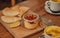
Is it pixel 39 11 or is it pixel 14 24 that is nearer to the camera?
pixel 14 24

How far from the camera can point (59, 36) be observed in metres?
0.75

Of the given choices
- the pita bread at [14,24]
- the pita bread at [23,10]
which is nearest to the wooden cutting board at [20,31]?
the pita bread at [14,24]

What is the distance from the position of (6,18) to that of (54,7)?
1.02 ft

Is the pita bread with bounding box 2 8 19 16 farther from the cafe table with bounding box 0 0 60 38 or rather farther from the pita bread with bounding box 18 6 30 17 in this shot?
the cafe table with bounding box 0 0 60 38

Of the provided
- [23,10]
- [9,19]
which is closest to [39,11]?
[23,10]

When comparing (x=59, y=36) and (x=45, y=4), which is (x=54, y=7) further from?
(x=59, y=36)

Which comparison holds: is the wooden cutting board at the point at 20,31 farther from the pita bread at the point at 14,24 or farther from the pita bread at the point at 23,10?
the pita bread at the point at 23,10

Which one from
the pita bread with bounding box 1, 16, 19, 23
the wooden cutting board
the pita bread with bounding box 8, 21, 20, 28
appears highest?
the pita bread with bounding box 1, 16, 19, 23

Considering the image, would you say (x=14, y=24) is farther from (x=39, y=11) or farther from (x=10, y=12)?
Answer: (x=39, y=11)

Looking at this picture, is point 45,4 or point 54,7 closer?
point 54,7

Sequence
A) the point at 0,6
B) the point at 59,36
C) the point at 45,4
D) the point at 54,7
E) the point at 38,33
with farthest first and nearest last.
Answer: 1. the point at 0,6
2. the point at 45,4
3. the point at 54,7
4. the point at 38,33
5. the point at 59,36

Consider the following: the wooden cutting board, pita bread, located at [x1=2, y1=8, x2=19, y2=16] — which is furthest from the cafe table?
pita bread, located at [x1=2, y1=8, x2=19, y2=16]

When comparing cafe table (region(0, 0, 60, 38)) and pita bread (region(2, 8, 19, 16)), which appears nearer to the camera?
cafe table (region(0, 0, 60, 38))

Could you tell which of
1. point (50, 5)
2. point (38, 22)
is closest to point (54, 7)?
point (50, 5)
